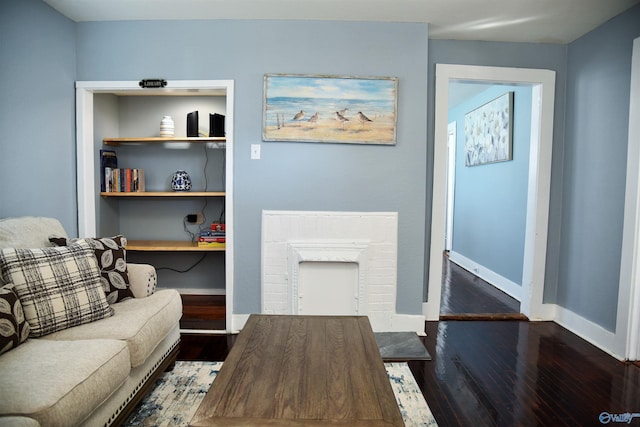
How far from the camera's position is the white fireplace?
111 inches

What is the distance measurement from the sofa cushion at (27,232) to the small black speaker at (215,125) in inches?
58.6

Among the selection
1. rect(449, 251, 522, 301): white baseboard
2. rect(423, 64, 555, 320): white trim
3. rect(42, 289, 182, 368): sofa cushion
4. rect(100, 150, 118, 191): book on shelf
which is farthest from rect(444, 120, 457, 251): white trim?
rect(42, 289, 182, 368): sofa cushion

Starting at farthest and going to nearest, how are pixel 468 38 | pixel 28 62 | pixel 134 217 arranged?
1. pixel 134 217
2. pixel 468 38
3. pixel 28 62

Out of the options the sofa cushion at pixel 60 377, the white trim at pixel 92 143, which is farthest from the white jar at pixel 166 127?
the sofa cushion at pixel 60 377

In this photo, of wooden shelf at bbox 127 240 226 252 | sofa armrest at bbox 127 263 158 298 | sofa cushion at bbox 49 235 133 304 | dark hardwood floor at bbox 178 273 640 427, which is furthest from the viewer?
wooden shelf at bbox 127 240 226 252

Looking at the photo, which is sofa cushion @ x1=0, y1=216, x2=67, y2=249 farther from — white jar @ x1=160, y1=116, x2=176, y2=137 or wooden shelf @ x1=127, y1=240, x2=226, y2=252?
white jar @ x1=160, y1=116, x2=176, y2=137

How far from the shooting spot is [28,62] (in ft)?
7.87

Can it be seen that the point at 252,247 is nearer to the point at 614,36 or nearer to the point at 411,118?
the point at 411,118

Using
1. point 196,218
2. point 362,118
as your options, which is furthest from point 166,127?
point 362,118

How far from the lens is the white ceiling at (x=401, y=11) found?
2488 mm

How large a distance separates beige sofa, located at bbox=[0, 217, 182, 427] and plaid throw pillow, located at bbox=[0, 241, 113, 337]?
0.05 m

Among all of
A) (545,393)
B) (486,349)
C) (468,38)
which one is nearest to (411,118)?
(468,38)

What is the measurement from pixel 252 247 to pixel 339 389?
5.65 feet

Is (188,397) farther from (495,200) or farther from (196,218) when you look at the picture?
(495,200)
